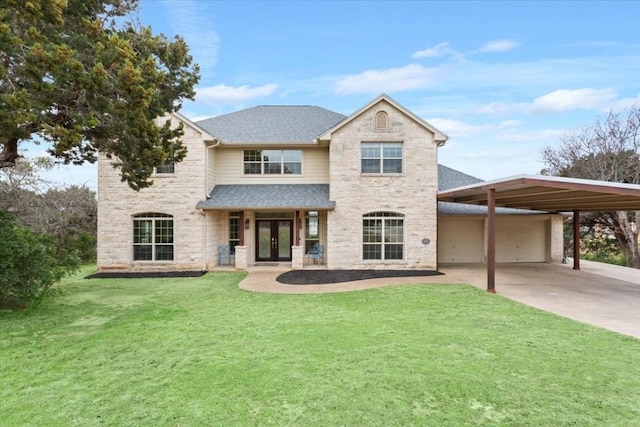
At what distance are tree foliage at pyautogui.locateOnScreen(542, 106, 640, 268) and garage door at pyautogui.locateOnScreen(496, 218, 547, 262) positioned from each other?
8.83 meters

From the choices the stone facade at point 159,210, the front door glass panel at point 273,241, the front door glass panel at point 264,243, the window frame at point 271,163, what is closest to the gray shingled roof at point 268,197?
the window frame at point 271,163

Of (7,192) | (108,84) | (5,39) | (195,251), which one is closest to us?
(5,39)

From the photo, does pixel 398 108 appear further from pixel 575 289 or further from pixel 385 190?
pixel 575 289

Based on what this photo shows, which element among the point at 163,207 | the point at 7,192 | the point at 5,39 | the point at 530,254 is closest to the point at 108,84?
the point at 5,39

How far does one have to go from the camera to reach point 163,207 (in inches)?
618

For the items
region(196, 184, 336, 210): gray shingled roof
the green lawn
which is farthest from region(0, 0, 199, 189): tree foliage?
region(196, 184, 336, 210): gray shingled roof

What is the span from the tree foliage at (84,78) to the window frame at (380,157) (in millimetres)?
8164

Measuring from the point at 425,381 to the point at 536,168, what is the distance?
98.7ft

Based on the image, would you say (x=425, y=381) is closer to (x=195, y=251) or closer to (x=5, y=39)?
(x=5, y=39)

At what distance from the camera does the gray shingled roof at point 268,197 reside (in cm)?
1544

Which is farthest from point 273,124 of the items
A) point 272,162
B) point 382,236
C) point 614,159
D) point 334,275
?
point 614,159

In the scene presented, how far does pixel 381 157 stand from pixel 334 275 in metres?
5.63

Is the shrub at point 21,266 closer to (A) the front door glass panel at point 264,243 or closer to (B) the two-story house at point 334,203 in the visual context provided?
(B) the two-story house at point 334,203

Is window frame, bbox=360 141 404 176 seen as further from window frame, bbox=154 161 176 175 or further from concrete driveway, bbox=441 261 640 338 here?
window frame, bbox=154 161 176 175
